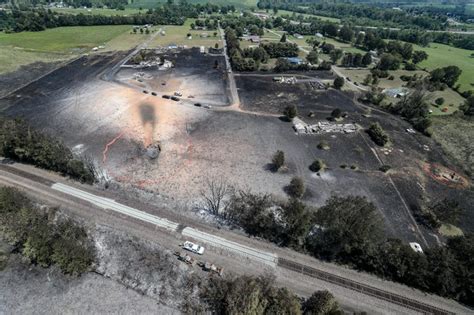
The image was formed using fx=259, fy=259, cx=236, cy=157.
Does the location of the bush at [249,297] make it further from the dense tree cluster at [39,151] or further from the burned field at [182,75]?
the burned field at [182,75]

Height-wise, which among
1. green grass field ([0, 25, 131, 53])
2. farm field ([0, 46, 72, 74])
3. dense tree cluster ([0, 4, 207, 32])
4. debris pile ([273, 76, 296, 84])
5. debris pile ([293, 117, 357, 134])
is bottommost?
debris pile ([293, 117, 357, 134])

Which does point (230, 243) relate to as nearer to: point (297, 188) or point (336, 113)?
point (297, 188)

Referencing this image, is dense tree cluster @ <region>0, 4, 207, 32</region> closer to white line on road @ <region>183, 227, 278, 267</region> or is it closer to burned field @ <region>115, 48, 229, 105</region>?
burned field @ <region>115, 48, 229, 105</region>

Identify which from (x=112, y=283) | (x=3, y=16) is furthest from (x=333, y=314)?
(x=3, y=16)

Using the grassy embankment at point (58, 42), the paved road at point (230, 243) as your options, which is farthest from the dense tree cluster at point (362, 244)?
the grassy embankment at point (58, 42)

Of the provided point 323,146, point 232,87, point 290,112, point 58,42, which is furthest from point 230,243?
point 58,42

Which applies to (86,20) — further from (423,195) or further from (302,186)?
(423,195)

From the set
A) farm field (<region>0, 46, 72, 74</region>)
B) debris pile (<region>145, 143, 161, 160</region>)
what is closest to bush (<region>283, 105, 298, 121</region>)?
debris pile (<region>145, 143, 161, 160</region>)
